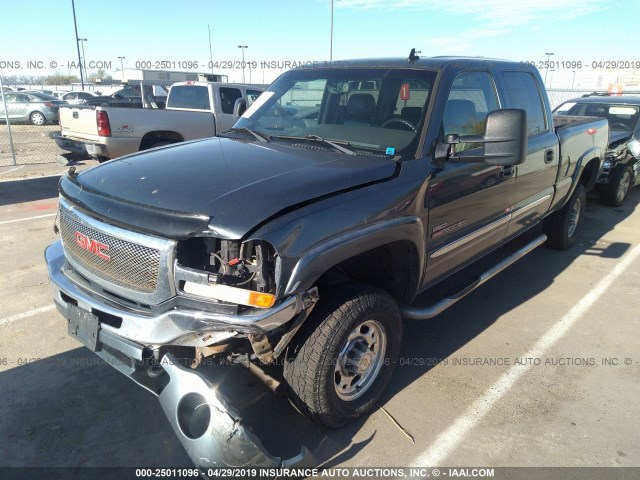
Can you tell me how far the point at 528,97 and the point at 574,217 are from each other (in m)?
2.33

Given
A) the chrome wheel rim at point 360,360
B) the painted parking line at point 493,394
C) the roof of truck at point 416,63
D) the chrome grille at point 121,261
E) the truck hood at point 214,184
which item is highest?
the roof of truck at point 416,63

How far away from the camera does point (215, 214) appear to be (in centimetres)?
221

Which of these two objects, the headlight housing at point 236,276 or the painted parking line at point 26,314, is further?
the painted parking line at point 26,314

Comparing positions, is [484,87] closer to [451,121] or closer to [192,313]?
[451,121]

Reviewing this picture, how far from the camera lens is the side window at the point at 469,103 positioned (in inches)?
131

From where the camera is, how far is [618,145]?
8.22 meters

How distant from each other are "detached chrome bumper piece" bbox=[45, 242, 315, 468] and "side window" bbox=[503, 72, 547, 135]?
2.99m

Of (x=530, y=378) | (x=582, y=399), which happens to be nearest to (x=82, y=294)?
(x=530, y=378)

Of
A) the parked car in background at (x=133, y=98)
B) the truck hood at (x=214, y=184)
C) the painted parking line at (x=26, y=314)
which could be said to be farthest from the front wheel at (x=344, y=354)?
the parked car in background at (x=133, y=98)

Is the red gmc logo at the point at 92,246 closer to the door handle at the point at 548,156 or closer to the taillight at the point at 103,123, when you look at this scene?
the door handle at the point at 548,156

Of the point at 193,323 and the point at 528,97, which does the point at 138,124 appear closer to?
the point at 528,97

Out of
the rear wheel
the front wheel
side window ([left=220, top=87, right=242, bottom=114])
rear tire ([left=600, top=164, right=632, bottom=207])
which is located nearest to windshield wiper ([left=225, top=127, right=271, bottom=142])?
the front wheel

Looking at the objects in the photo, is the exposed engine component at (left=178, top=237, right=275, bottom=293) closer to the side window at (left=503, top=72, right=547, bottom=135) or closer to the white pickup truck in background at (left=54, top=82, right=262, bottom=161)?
the side window at (left=503, top=72, right=547, bottom=135)

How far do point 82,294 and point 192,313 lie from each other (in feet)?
2.77
